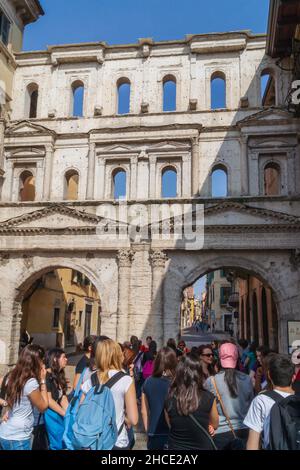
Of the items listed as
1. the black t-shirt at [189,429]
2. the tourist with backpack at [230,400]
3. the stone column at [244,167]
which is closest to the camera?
the black t-shirt at [189,429]

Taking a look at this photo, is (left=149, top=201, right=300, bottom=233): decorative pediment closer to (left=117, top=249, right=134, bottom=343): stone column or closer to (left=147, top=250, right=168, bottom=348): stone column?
(left=147, top=250, right=168, bottom=348): stone column

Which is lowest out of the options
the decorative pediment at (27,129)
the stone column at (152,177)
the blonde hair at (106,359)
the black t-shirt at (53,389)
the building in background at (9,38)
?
the black t-shirt at (53,389)

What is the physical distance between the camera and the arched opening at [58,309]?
23.0m

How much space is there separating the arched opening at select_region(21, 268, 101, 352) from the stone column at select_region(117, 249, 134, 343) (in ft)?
11.3

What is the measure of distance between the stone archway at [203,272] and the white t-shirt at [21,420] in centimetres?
1290

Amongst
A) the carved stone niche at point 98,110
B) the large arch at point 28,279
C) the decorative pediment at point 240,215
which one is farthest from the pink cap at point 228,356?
the carved stone niche at point 98,110

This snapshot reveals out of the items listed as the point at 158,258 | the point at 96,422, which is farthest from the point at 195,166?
the point at 96,422

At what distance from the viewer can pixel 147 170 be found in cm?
1944

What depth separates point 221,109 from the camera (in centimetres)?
1952

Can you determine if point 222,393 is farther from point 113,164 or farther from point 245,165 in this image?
point 113,164

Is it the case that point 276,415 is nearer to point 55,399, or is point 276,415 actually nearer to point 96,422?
point 96,422

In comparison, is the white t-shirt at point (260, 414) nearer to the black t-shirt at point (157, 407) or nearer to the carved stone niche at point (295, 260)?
the black t-shirt at point (157, 407)
